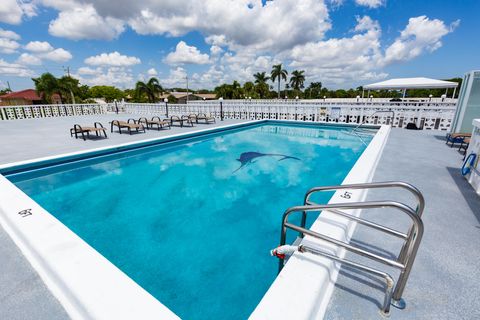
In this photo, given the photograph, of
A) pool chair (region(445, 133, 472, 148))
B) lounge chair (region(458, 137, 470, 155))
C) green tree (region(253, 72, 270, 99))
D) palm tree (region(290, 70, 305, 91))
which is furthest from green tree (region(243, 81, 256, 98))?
lounge chair (region(458, 137, 470, 155))

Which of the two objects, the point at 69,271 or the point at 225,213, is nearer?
the point at 69,271

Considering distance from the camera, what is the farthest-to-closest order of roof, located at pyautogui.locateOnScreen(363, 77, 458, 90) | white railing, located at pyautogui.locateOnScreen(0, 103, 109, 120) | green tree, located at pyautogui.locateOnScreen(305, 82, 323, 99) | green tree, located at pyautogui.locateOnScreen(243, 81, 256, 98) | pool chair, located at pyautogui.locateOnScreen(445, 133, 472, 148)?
green tree, located at pyautogui.locateOnScreen(305, 82, 323, 99) → green tree, located at pyautogui.locateOnScreen(243, 81, 256, 98) → white railing, located at pyautogui.locateOnScreen(0, 103, 109, 120) → roof, located at pyautogui.locateOnScreen(363, 77, 458, 90) → pool chair, located at pyautogui.locateOnScreen(445, 133, 472, 148)

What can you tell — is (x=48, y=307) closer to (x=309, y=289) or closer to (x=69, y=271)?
(x=69, y=271)

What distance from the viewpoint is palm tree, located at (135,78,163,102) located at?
41.6 meters

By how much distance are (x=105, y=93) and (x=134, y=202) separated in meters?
85.7

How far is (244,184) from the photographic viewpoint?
593cm

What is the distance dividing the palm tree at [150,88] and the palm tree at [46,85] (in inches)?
486

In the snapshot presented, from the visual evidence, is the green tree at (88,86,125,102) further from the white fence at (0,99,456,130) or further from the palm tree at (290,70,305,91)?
the white fence at (0,99,456,130)

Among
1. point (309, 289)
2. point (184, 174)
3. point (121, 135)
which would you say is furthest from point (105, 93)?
point (309, 289)

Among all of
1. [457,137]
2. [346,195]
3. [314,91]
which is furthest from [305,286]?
[314,91]

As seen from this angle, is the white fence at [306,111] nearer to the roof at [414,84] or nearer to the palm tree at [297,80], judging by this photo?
the roof at [414,84]

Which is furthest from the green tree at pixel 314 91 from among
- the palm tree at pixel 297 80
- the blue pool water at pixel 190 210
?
the blue pool water at pixel 190 210

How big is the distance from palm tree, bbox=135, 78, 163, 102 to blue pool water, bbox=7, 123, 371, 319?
38104 millimetres

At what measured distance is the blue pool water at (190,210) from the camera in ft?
9.48
